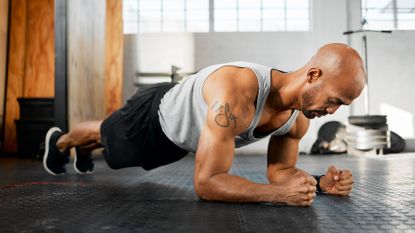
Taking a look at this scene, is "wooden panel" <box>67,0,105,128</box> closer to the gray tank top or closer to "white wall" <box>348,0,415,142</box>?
the gray tank top

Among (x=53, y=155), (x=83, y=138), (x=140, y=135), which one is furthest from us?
(x=53, y=155)

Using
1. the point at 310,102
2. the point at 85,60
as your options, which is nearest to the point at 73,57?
the point at 85,60

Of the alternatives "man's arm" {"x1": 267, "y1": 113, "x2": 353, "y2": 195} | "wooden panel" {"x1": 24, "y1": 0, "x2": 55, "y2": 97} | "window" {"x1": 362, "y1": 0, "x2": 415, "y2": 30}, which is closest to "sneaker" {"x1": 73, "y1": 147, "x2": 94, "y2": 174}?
"man's arm" {"x1": 267, "y1": 113, "x2": 353, "y2": 195}

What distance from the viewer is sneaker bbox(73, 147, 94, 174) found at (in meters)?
2.35

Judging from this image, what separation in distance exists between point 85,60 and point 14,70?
5.14 feet

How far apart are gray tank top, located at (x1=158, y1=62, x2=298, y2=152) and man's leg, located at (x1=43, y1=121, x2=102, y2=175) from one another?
52 cm

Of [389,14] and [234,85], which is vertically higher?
[389,14]

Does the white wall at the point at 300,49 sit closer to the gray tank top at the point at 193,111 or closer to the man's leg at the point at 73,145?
the man's leg at the point at 73,145

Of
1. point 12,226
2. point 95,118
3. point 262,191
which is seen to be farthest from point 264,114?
point 95,118

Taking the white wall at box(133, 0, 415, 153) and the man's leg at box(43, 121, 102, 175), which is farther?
the white wall at box(133, 0, 415, 153)

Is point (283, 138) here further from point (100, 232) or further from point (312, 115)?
point (100, 232)

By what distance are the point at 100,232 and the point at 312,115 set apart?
78cm

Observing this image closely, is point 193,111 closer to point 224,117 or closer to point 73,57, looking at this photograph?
point 224,117

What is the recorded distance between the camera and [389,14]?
641 centimetres
